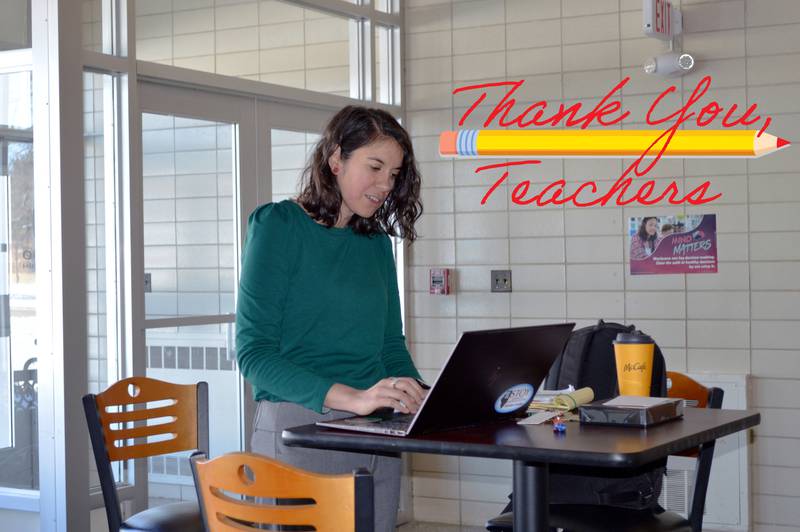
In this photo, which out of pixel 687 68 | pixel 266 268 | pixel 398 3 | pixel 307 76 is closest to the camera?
pixel 266 268

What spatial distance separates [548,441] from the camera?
5.22 ft

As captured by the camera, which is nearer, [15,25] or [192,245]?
[15,25]

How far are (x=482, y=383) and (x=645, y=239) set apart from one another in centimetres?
287

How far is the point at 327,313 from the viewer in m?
1.94

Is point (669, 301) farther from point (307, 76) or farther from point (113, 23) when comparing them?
point (113, 23)

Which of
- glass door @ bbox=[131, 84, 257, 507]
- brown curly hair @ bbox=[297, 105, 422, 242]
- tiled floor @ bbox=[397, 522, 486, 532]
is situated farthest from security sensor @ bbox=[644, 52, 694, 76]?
brown curly hair @ bbox=[297, 105, 422, 242]

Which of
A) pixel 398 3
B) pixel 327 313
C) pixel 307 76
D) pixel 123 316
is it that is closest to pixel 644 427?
pixel 327 313

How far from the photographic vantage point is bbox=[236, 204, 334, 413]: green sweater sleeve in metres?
1.81

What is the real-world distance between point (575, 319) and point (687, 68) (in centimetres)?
117

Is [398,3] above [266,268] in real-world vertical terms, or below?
above

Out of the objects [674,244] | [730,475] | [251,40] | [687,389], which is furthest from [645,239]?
[251,40]

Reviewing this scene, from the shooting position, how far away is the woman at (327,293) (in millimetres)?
1852

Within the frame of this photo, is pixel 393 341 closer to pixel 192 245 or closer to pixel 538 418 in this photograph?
pixel 538 418

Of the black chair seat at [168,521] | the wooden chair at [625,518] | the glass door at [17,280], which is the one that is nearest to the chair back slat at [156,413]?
the black chair seat at [168,521]
